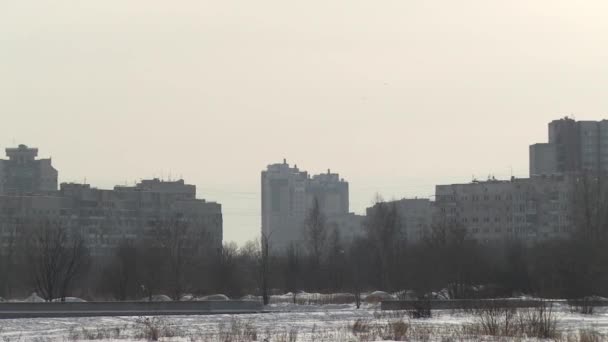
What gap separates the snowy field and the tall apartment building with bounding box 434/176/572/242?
336ft

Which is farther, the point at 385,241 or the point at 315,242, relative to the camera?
the point at 315,242

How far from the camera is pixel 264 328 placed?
32469 mm

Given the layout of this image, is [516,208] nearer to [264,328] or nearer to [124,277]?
[124,277]

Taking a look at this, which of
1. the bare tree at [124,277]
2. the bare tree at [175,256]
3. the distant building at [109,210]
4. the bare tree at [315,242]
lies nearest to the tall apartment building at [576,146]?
the distant building at [109,210]

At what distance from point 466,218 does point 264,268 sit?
93554 millimetres

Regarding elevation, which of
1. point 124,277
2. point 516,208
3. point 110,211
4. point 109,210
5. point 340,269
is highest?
point 109,210

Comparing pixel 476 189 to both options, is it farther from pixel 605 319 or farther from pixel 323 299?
pixel 605 319

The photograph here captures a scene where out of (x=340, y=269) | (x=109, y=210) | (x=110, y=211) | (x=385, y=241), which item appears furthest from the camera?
(x=110, y=211)

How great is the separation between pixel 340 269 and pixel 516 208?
217 feet

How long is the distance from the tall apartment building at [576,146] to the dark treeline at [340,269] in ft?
274

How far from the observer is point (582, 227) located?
78.7 meters

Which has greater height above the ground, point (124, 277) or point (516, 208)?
point (516, 208)

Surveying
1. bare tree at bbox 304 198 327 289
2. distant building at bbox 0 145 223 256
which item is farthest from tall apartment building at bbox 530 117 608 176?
bare tree at bbox 304 198 327 289

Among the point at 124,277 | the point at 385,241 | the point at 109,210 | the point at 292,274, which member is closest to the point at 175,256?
the point at 292,274
